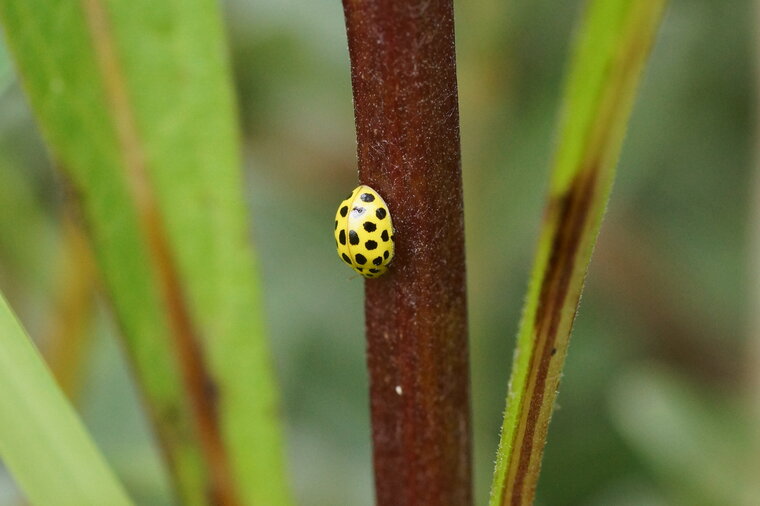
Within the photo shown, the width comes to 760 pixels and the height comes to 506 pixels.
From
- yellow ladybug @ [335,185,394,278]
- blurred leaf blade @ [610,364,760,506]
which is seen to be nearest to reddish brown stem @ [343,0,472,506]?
yellow ladybug @ [335,185,394,278]

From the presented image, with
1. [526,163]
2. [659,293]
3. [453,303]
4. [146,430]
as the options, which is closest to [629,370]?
[659,293]

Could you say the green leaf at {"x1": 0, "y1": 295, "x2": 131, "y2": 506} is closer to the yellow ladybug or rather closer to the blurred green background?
the yellow ladybug

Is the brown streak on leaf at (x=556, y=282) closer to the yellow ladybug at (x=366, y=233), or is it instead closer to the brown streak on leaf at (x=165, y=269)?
the yellow ladybug at (x=366, y=233)

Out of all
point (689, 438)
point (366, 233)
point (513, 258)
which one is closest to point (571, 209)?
point (366, 233)

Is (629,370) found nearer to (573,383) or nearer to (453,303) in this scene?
(573,383)

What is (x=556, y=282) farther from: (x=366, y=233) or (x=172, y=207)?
(x=172, y=207)

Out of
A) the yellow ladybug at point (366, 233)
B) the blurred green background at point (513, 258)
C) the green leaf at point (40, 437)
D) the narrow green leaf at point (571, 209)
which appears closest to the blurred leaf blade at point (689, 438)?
the blurred green background at point (513, 258)
